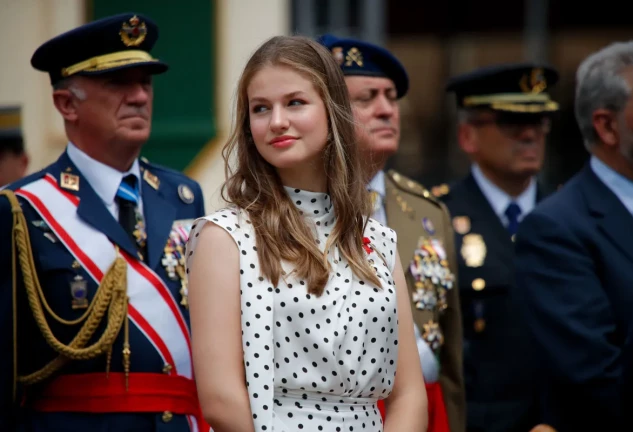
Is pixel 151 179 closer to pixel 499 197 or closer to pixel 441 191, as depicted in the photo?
pixel 441 191

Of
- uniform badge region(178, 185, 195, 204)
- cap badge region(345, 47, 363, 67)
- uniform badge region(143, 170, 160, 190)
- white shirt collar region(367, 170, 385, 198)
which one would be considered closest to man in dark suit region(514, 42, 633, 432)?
white shirt collar region(367, 170, 385, 198)

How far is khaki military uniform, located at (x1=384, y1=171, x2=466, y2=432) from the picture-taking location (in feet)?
13.4

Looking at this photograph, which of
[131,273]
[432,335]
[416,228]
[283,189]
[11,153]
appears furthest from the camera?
[11,153]

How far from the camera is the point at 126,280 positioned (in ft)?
11.8

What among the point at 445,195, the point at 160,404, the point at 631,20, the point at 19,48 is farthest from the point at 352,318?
the point at 631,20

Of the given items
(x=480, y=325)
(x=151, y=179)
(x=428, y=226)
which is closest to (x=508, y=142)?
(x=480, y=325)

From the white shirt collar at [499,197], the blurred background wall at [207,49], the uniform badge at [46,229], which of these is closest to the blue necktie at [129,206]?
the uniform badge at [46,229]

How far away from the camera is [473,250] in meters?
5.04

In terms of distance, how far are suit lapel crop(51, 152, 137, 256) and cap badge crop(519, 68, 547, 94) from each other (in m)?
2.64

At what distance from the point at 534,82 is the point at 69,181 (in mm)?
2773

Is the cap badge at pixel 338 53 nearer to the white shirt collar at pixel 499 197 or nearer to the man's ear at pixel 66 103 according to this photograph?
the man's ear at pixel 66 103

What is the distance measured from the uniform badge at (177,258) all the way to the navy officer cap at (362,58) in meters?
0.93

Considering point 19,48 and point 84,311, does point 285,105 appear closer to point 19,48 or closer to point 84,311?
point 84,311

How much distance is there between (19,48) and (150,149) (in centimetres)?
120
